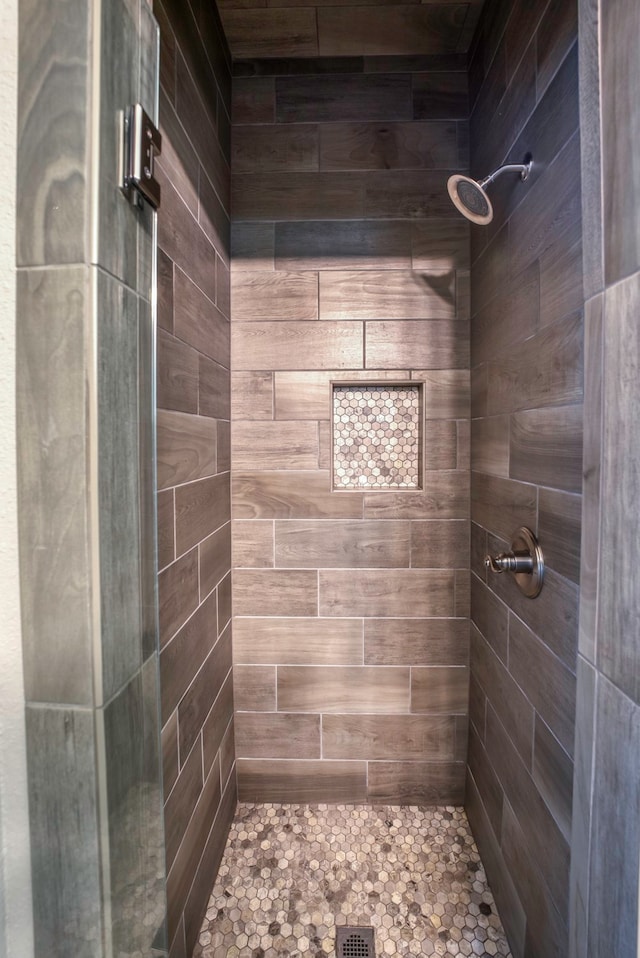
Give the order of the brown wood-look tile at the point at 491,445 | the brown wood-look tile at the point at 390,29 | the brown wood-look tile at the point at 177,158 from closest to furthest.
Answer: the brown wood-look tile at the point at 177,158
the brown wood-look tile at the point at 491,445
the brown wood-look tile at the point at 390,29

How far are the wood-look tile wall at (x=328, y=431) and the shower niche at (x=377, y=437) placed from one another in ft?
0.15

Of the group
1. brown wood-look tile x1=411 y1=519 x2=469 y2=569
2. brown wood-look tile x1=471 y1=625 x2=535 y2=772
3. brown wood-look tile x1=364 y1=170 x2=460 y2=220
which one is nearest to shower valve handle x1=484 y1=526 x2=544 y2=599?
brown wood-look tile x1=471 y1=625 x2=535 y2=772

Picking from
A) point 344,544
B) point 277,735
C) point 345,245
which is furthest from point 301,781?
point 345,245

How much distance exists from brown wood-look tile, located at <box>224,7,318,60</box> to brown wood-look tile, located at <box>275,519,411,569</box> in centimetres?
156

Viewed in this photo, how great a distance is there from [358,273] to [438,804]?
1.88 m

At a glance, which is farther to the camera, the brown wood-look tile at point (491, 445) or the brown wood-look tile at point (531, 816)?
the brown wood-look tile at point (491, 445)

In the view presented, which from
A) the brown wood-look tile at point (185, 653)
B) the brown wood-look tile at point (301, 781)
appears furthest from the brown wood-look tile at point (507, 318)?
the brown wood-look tile at point (301, 781)

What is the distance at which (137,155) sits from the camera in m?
0.43

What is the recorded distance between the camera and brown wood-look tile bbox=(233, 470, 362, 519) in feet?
4.67

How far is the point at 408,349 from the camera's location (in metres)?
1.40

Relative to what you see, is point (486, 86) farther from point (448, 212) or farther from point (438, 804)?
point (438, 804)

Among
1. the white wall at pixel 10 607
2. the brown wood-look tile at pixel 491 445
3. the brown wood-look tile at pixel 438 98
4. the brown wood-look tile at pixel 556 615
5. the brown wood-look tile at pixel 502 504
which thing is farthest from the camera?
the brown wood-look tile at pixel 438 98

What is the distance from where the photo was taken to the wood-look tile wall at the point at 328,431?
1381 millimetres

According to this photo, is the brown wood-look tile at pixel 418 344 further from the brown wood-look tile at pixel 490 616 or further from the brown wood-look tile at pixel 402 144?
the brown wood-look tile at pixel 490 616
